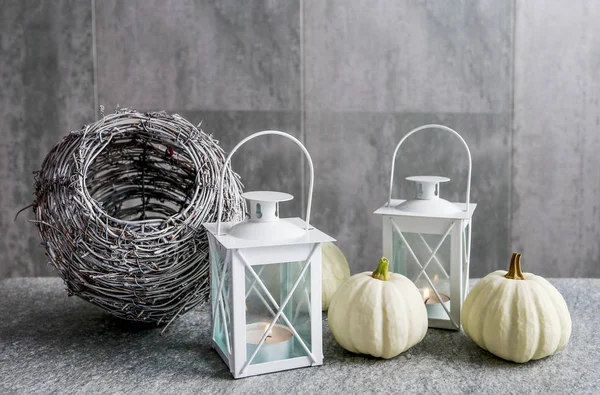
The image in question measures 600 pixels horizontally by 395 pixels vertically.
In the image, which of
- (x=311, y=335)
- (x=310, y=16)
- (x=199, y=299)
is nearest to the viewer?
(x=311, y=335)

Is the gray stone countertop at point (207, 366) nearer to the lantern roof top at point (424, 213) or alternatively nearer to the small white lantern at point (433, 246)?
the small white lantern at point (433, 246)

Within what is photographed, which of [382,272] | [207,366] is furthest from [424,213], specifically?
[207,366]

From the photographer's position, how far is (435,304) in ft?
4.53

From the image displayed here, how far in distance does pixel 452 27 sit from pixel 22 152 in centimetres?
141

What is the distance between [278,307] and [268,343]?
7 centimetres

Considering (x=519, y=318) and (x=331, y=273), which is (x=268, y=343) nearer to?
(x=331, y=273)

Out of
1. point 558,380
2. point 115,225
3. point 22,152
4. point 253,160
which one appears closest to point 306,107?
point 253,160

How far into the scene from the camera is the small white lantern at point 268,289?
1140 mm

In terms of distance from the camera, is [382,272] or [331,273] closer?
[382,272]

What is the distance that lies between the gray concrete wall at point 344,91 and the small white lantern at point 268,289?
1.01m

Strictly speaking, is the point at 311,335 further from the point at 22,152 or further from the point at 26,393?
the point at 22,152

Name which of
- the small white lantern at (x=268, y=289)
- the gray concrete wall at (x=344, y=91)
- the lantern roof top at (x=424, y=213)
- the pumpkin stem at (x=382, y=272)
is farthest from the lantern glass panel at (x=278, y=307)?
the gray concrete wall at (x=344, y=91)

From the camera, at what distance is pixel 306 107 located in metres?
2.18

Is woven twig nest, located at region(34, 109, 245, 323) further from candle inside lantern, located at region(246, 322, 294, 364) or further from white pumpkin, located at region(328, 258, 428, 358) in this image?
white pumpkin, located at region(328, 258, 428, 358)
